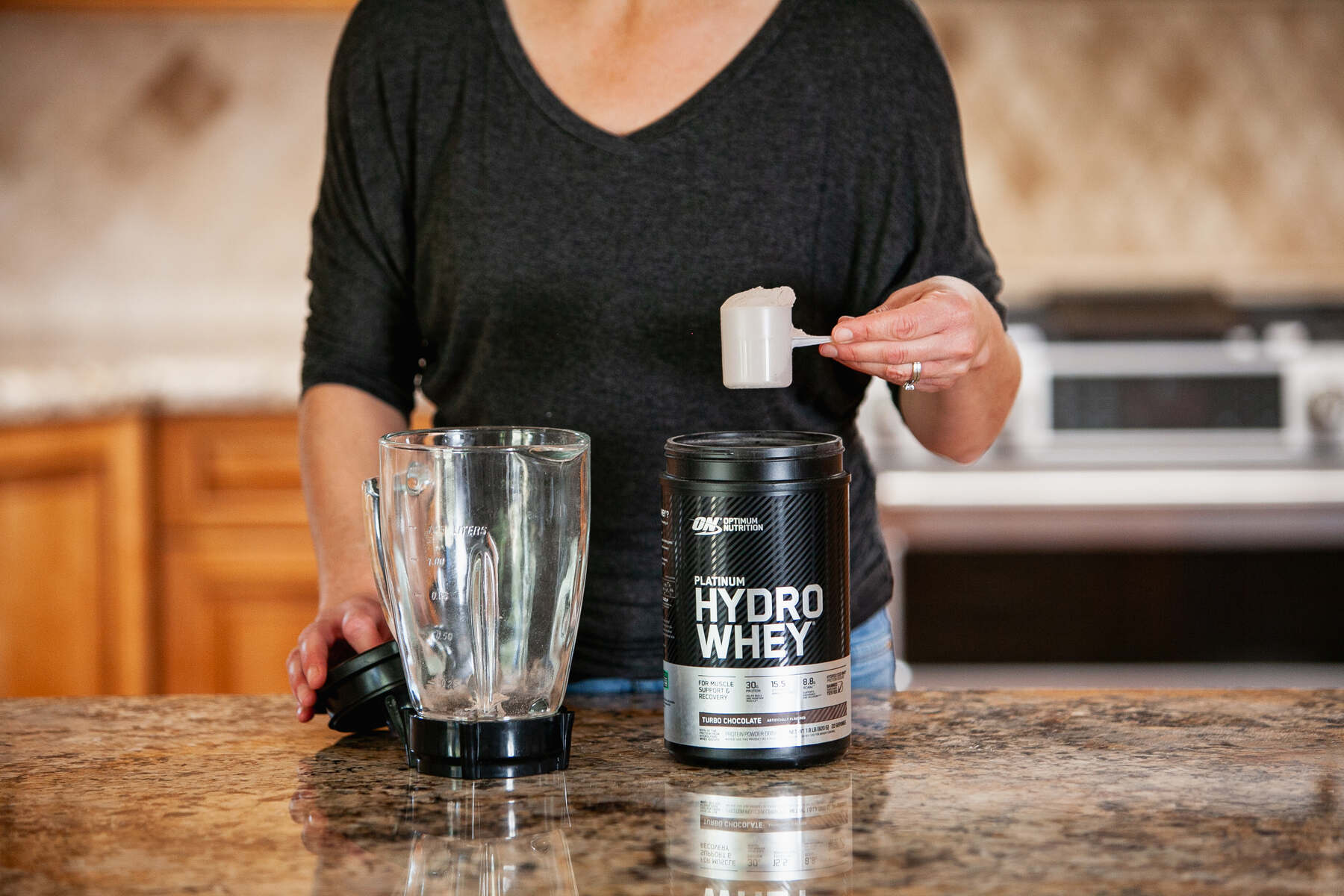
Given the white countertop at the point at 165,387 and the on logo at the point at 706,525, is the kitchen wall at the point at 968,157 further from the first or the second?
the on logo at the point at 706,525

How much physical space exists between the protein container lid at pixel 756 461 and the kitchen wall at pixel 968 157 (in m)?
2.18

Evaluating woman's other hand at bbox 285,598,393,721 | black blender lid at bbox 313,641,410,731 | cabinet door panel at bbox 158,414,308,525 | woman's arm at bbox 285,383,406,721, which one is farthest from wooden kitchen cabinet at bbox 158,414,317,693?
black blender lid at bbox 313,641,410,731

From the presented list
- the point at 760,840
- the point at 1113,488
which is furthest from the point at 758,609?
the point at 1113,488

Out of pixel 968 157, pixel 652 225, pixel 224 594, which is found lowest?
pixel 224 594

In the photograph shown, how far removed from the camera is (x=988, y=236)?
9.39 ft

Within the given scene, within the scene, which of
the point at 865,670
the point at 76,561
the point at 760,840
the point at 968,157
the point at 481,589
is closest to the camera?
the point at 760,840

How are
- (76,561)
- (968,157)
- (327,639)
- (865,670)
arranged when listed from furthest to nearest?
(968,157) < (76,561) < (865,670) < (327,639)

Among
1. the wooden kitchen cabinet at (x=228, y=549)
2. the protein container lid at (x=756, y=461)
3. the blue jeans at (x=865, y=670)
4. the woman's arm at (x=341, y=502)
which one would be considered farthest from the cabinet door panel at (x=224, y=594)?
the protein container lid at (x=756, y=461)

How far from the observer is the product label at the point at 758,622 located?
0.63 metres

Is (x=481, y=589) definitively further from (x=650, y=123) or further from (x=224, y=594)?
(x=224, y=594)

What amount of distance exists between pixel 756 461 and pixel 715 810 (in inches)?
6.2

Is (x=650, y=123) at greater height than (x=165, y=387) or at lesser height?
greater

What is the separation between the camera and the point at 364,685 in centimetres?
71

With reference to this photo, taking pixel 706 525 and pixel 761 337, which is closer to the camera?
pixel 706 525
